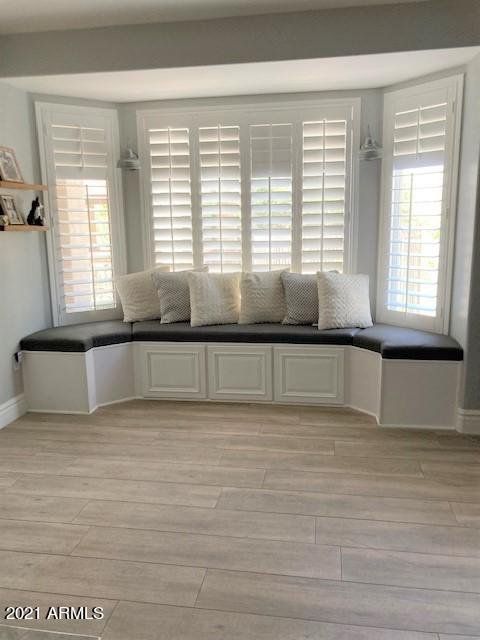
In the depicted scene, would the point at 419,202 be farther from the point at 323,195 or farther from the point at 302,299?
the point at 302,299

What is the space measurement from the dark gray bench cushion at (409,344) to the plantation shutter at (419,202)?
10.6 inches

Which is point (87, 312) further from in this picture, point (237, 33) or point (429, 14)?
point (429, 14)

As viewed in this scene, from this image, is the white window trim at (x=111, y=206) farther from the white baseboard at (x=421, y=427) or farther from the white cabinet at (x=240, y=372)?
the white baseboard at (x=421, y=427)

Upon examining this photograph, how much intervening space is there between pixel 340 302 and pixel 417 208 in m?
0.87

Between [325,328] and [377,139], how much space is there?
59.4 inches

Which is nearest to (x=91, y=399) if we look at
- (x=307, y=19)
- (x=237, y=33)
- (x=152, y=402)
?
(x=152, y=402)

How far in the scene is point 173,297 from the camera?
4.00 metres

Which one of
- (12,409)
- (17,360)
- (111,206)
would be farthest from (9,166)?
(12,409)

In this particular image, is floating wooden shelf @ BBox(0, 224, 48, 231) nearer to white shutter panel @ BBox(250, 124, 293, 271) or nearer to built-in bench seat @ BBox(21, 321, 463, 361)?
built-in bench seat @ BBox(21, 321, 463, 361)

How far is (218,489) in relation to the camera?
2.60 metres

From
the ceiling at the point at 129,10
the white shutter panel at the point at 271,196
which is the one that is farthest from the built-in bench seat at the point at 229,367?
the ceiling at the point at 129,10

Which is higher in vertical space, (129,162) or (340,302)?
(129,162)

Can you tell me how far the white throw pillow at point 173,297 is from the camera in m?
4.00

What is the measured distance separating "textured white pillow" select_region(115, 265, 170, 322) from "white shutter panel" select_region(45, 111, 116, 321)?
19 centimetres
